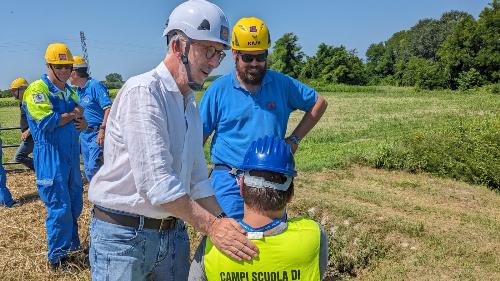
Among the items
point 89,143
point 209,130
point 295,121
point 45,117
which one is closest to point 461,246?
point 209,130

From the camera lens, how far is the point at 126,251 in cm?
236

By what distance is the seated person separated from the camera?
2094 mm

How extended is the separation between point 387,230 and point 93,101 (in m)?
4.55

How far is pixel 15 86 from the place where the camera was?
31.0ft

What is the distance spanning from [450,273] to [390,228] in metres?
1.07

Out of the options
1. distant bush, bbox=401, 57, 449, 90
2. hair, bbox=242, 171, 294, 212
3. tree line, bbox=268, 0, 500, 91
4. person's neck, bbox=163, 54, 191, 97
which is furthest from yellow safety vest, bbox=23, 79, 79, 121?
distant bush, bbox=401, 57, 449, 90

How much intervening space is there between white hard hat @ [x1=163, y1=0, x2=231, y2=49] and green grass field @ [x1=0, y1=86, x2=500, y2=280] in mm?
3576

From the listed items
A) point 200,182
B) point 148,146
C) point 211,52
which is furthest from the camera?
point 200,182

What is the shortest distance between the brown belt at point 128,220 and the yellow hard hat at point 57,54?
350cm

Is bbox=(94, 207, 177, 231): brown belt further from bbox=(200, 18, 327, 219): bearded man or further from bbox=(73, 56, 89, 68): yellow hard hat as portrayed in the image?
bbox=(73, 56, 89, 68): yellow hard hat

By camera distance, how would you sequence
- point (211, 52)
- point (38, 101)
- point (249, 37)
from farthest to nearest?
point (38, 101) < point (249, 37) < point (211, 52)

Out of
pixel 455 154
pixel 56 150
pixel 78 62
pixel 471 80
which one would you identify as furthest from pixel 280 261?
pixel 471 80

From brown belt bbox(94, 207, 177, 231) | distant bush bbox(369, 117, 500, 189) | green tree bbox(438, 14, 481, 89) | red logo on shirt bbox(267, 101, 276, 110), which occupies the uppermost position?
green tree bbox(438, 14, 481, 89)

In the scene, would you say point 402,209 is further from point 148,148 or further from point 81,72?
point 148,148
